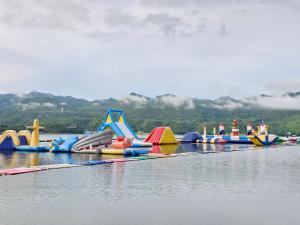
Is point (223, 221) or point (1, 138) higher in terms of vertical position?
point (1, 138)

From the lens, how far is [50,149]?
2285 inches

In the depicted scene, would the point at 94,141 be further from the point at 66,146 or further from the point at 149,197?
the point at 149,197

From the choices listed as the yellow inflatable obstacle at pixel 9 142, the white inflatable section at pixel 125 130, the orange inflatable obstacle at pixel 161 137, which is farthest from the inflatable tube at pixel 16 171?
the orange inflatable obstacle at pixel 161 137

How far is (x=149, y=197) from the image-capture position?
23.8 metres

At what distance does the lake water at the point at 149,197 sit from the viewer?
18.8 m

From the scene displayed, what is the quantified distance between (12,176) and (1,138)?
111 ft

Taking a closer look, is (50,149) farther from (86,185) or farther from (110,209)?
(110,209)

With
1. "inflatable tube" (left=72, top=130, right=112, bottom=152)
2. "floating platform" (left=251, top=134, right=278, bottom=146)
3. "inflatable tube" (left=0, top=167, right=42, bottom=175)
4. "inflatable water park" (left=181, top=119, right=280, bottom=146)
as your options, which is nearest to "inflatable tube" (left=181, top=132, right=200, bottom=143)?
"inflatable water park" (left=181, top=119, right=280, bottom=146)

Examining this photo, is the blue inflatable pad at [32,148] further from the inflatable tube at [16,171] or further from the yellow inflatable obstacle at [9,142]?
the inflatable tube at [16,171]

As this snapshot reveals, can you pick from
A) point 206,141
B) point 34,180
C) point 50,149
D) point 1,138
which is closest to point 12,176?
point 34,180

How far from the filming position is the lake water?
1884 cm

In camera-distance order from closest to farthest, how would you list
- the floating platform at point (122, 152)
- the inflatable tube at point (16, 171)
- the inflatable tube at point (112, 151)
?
the inflatable tube at point (16, 171) → the floating platform at point (122, 152) → the inflatable tube at point (112, 151)

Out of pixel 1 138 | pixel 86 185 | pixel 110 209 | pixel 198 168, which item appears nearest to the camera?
pixel 110 209

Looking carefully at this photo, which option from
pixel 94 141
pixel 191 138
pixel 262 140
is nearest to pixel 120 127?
pixel 94 141
